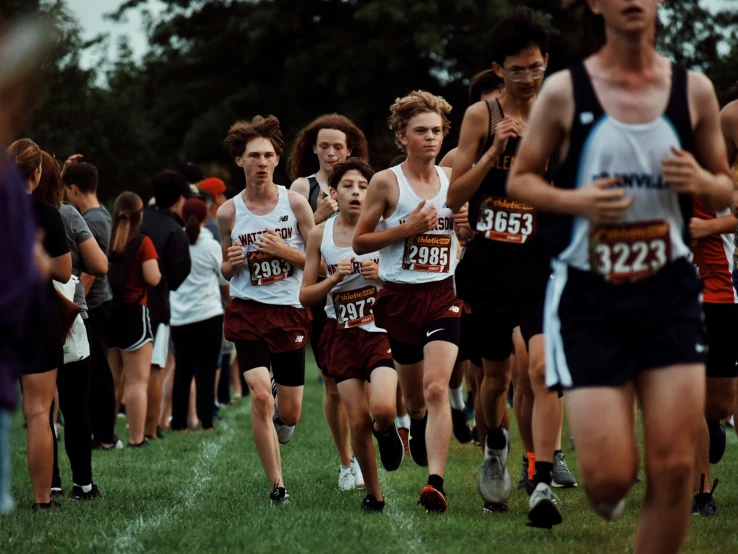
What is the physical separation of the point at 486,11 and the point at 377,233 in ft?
87.5

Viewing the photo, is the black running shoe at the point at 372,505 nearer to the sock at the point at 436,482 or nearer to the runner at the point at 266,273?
the sock at the point at 436,482

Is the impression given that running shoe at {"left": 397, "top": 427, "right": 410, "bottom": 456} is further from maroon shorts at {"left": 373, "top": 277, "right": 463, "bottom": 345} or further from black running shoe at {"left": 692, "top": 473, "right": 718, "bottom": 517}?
black running shoe at {"left": 692, "top": 473, "right": 718, "bottom": 517}

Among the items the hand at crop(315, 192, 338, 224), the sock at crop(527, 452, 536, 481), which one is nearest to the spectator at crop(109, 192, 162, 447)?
the hand at crop(315, 192, 338, 224)

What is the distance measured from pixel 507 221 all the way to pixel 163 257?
704 centimetres

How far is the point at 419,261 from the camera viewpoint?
Result: 796 cm

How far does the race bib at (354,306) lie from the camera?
8156mm

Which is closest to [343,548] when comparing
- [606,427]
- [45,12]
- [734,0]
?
[606,427]

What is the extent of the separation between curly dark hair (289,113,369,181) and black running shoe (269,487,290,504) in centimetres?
303

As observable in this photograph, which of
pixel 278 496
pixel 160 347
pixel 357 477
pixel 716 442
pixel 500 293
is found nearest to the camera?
pixel 500 293

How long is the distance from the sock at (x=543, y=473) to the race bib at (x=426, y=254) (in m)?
1.81

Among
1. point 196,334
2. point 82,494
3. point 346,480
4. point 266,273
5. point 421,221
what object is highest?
point 421,221

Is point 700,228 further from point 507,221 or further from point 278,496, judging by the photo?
point 278,496

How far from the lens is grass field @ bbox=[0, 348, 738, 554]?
6242mm

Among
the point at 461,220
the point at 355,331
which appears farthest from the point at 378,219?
the point at 355,331
